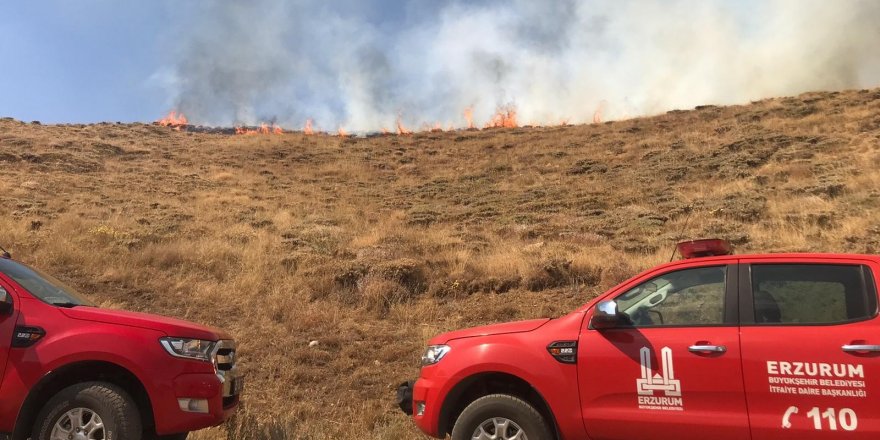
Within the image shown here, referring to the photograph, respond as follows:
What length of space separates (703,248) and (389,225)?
12652mm

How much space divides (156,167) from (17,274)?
22993mm

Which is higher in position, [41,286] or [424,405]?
[41,286]

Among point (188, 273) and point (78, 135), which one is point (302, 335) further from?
point (78, 135)

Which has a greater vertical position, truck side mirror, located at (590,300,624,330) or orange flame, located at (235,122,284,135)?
orange flame, located at (235,122,284,135)

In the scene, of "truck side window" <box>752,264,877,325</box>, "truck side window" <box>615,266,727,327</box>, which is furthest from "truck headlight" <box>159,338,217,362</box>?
"truck side window" <box>752,264,877,325</box>

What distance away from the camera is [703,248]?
14.2 ft

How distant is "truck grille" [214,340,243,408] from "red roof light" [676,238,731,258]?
12.1 ft

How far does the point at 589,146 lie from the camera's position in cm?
2806

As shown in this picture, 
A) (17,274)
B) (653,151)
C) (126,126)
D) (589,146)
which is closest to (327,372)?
(17,274)

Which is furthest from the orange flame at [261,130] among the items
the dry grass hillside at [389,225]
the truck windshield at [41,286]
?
the truck windshield at [41,286]

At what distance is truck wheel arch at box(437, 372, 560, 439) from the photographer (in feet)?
13.9

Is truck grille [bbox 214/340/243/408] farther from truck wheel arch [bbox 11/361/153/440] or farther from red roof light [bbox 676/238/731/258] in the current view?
red roof light [bbox 676/238/731/258]

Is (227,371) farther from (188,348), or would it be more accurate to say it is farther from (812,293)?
(812,293)

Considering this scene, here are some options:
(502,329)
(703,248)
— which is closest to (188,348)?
(502,329)
